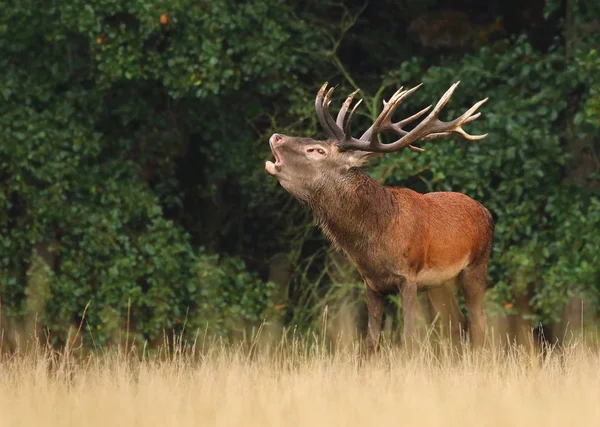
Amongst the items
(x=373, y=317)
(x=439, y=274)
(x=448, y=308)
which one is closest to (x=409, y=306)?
(x=373, y=317)

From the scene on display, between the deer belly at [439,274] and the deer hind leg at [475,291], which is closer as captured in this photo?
the deer belly at [439,274]

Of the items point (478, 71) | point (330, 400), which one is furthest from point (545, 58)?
point (330, 400)

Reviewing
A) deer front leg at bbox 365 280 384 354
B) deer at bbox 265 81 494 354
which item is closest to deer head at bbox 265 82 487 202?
deer at bbox 265 81 494 354

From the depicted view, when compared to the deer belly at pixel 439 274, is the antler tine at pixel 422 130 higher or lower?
higher

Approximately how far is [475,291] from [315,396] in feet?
11.7

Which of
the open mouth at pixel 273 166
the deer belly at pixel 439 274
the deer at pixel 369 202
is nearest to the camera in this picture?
the open mouth at pixel 273 166

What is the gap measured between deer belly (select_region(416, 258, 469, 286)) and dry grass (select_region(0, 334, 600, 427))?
1274 mm

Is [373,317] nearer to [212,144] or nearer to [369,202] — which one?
[369,202]

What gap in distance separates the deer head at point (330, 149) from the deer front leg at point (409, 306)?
839 millimetres

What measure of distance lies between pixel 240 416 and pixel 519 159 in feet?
19.2

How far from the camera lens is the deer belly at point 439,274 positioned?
9.59 meters

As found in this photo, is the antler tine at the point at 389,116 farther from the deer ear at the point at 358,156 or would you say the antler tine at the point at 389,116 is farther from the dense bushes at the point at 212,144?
the dense bushes at the point at 212,144

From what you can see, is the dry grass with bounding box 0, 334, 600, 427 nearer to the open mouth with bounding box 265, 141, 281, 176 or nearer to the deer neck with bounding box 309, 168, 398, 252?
the deer neck with bounding box 309, 168, 398, 252

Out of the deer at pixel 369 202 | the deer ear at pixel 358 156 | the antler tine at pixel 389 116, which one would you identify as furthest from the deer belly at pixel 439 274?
the antler tine at pixel 389 116
